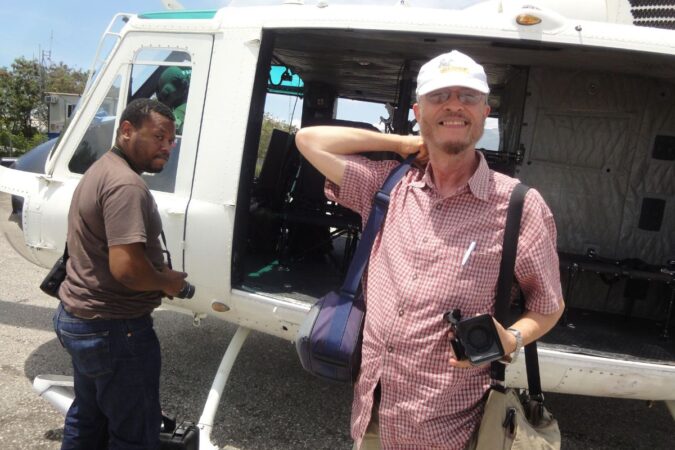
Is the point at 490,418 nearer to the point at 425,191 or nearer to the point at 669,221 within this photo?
the point at 425,191

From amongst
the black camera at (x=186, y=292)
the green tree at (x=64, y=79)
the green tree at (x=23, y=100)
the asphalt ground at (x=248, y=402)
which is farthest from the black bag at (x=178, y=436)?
the green tree at (x=64, y=79)

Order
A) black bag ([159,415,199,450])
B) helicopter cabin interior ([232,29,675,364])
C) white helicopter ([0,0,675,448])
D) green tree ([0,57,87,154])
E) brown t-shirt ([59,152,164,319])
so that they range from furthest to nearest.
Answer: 1. green tree ([0,57,87,154])
2. helicopter cabin interior ([232,29,675,364])
3. white helicopter ([0,0,675,448])
4. black bag ([159,415,199,450])
5. brown t-shirt ([59,152,164,319])

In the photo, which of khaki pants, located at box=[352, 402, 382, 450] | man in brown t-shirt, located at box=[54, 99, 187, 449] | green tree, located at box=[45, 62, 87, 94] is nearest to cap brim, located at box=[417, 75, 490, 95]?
khaki pants, located at box=[352, 402, 382, 450]

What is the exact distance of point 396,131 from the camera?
4.28 meters

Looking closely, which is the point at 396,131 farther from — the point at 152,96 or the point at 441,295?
the point at 441,295

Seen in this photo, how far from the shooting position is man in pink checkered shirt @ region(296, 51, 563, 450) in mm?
1419

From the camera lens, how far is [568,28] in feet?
8.10

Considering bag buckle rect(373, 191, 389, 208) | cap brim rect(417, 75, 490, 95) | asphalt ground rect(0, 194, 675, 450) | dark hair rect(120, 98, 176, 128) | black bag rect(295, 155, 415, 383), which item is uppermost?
cap brim rect(417, 75, 490, 95)

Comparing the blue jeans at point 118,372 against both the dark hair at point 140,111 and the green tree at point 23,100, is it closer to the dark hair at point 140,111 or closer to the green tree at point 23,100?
the dark hair at point 140,111

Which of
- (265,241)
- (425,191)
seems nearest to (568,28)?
(425,191)

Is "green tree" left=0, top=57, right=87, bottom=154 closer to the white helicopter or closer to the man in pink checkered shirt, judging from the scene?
the white helicopter

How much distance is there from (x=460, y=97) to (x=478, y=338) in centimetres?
66

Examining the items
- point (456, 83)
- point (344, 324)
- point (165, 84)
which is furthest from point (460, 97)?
point (165, 84)

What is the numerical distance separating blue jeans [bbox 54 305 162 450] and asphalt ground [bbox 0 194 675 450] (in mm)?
956
